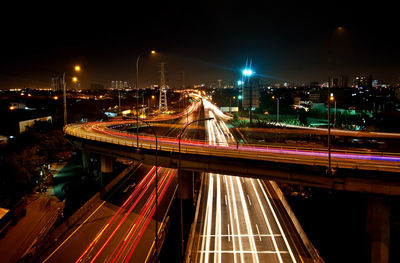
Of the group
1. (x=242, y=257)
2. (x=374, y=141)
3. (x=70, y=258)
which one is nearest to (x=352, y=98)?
(x=374, y=141)

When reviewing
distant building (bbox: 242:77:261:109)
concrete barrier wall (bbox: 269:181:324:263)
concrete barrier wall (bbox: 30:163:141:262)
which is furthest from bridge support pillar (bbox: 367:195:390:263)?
distant building (bbox: 242:77:261:109)

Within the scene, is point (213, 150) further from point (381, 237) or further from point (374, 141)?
point (374, 141)

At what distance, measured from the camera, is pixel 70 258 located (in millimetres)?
17766

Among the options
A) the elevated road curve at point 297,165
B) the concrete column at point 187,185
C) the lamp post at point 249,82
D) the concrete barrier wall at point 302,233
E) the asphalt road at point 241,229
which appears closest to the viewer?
the elevated road curve at point 297,165

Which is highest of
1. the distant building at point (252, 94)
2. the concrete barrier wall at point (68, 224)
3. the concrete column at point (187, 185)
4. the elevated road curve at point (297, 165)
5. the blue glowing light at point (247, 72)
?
the blue glowing light at point (247, 72)

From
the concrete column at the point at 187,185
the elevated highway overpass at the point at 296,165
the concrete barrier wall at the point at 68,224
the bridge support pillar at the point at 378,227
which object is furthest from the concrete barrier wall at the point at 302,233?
the concrete barrier wall at the point at 68,224

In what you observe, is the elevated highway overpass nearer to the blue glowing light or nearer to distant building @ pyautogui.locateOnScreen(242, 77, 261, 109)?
distant building @ pyautogui.locateOnScreen(242, 77, 261, 109)

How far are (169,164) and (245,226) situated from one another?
8601 mm

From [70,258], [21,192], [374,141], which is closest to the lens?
[70,258]

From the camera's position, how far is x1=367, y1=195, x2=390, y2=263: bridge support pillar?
16.4 meters

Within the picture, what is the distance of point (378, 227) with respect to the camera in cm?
1673

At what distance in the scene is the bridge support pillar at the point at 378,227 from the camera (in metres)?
16.4

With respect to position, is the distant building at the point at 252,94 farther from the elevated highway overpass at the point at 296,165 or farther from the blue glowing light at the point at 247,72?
the elevated highway overpass at the point at 296,165

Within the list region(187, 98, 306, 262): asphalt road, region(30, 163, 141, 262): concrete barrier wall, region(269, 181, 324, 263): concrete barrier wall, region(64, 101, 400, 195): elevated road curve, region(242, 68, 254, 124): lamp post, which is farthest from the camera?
region(242, 68, 254, 124): lamp post
